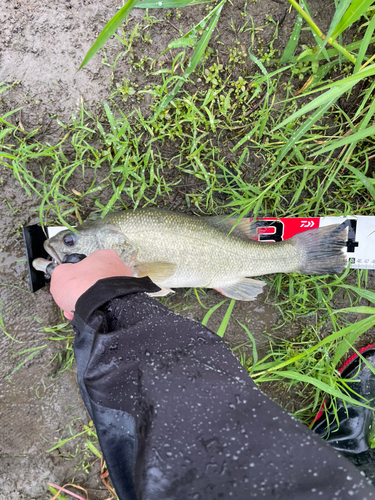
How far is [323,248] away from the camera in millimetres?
2230

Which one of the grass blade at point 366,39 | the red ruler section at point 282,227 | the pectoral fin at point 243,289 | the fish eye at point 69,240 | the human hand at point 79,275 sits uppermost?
the grass blade at point 366,39

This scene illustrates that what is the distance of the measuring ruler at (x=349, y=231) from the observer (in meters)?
2.28

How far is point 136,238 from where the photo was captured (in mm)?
2029

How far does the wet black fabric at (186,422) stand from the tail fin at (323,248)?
1.24 meters

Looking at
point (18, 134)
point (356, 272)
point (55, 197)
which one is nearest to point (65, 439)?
point (55, 197)

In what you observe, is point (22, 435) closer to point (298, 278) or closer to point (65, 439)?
point (65, 439)

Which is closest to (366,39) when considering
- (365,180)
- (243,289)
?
(365,180)

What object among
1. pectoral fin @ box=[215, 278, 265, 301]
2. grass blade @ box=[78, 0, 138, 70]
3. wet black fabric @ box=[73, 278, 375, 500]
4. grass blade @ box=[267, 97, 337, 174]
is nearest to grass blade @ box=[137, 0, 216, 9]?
grass blade @ box=[78, 0, 138, 70]

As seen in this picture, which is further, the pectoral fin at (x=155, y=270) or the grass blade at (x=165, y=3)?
the pectoral fin at (x=155, y=270)

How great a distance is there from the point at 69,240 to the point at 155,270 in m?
0.59

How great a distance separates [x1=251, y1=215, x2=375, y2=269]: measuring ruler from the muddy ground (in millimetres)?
255

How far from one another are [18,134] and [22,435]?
2.26 meters

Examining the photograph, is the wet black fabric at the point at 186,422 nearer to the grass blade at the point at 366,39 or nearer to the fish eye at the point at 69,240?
the fish eye at the point at 69,240

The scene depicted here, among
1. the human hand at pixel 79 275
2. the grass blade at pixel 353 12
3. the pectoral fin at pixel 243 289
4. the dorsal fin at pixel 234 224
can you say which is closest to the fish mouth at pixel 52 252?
the human hand at pixel 79 275
